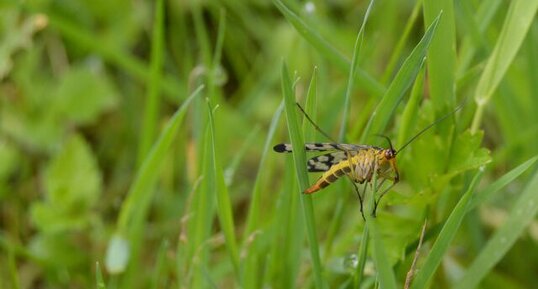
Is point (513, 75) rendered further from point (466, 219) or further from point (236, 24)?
point (236, 24)

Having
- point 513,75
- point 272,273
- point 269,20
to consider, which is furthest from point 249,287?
point 269,20

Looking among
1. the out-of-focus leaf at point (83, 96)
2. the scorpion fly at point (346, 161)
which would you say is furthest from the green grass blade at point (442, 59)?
the out-of-focus leaf at point (83, 96)

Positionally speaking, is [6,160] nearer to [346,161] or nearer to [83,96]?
[83,96]

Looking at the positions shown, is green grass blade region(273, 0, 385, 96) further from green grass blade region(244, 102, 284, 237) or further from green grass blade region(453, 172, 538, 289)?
green grass blade region(453, 172, 538, 289)

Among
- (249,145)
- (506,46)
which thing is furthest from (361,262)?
(249,145)

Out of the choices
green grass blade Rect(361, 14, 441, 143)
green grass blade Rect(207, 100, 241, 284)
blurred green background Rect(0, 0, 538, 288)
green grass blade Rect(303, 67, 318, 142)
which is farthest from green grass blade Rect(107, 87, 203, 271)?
green grass blade Rect(361, 14, 441, 143)
